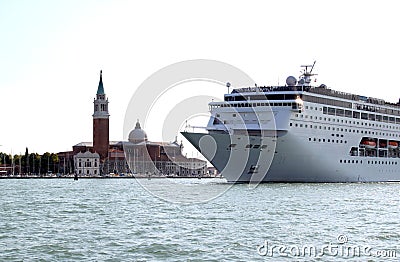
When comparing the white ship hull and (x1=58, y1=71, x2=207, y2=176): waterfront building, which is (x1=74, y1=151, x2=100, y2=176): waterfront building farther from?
the white ship hull

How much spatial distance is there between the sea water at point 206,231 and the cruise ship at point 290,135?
1284 cm

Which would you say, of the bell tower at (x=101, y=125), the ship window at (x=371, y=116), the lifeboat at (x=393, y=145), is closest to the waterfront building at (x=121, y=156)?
the bell tower at (x=101, y=125)

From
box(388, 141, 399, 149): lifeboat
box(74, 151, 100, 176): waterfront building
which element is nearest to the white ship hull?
box(388, 141, 399, 149): lifeboat

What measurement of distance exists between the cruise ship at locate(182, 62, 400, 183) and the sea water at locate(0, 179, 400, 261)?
1284cm

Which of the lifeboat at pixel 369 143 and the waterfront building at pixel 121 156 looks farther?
the waterfront building at pixel 121 156

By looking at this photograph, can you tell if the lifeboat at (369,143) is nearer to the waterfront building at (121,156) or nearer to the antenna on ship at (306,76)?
the antenna on ship at (306,76)

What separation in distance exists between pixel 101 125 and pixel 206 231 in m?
114

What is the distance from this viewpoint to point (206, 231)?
23.7m

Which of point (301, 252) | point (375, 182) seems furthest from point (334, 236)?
point (375, 182)

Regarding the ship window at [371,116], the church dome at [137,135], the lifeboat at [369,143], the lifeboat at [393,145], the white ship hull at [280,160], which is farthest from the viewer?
the church dome at [137,135]

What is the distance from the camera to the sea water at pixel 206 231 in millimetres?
19391

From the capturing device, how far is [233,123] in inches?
2040

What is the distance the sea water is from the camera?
1939 cm

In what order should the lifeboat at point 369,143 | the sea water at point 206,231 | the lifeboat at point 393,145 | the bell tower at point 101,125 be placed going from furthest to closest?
the bell tower at point 101,125 < the lifeboat at point 393,145 < the lifeboat at point 369,143 < the sea water at point 206,231
